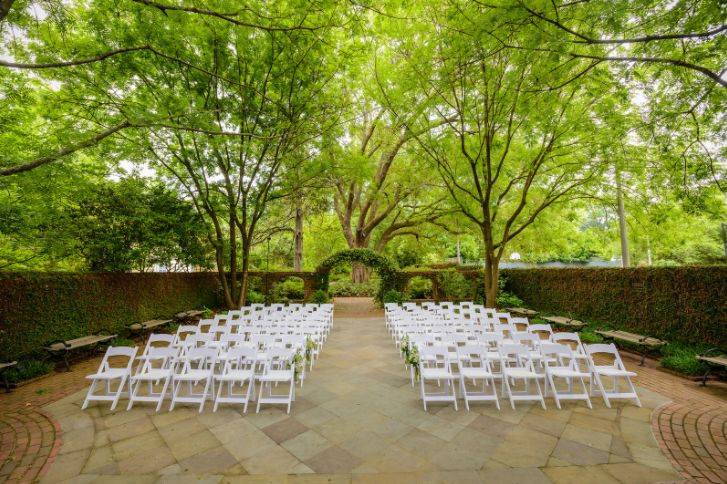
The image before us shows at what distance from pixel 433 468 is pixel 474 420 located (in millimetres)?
1300

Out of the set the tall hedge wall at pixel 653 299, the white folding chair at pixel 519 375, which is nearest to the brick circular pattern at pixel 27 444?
the white folding chair at pixel 519 375

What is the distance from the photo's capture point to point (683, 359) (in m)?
6.21

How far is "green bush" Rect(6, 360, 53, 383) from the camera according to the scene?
19.3ft

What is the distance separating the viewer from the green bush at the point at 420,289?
17422mm

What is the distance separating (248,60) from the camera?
31.9 ft

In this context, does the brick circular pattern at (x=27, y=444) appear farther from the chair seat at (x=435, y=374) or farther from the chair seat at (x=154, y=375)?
the chair seat at (x=435, y=374)

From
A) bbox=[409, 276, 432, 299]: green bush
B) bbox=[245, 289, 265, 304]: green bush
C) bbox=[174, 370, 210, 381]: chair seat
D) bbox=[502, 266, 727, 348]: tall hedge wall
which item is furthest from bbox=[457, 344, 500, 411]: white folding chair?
bbox=[245, 289, 265, 304]: green bush

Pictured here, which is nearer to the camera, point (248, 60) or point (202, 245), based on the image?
point (248, 60)

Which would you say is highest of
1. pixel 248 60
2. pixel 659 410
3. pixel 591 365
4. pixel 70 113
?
pixel 248 60

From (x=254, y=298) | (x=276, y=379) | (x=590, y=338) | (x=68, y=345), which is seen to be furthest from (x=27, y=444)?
(x=254, y=298)


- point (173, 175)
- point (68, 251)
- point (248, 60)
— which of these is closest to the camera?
point (68, 251)

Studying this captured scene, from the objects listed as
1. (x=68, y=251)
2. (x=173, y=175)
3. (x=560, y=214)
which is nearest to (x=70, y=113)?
(x=68, y=251)

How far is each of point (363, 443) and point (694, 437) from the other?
12.6ft

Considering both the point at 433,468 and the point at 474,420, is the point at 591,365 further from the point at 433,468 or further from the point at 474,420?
the point at 433,468
